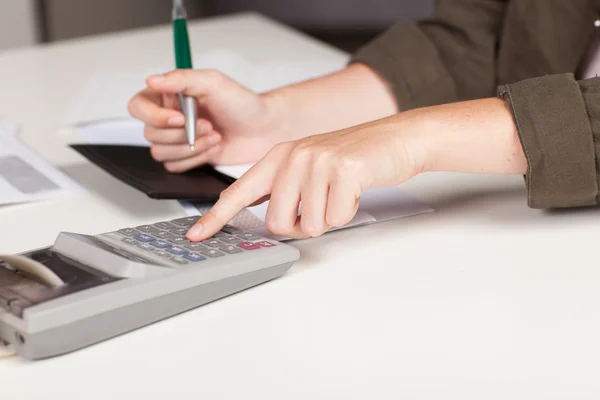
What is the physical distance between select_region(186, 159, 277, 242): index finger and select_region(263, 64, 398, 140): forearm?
247 mm

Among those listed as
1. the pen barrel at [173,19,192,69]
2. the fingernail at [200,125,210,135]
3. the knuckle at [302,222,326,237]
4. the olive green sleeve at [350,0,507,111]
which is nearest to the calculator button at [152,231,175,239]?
the knuckle at [302,222,326,237]

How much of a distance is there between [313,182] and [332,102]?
0.33 metres

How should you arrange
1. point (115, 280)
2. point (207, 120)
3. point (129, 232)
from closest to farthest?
point (115, 280) → point (129, 232) → point (207, 120)

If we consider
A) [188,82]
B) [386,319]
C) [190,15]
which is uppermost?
[188,82]

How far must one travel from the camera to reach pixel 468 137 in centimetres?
73

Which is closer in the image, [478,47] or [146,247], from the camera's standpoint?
[146,247]

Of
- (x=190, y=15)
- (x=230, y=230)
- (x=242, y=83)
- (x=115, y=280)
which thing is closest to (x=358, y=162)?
(x=230, y=230)

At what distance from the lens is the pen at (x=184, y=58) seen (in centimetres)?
84

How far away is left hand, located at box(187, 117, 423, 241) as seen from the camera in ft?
2.21

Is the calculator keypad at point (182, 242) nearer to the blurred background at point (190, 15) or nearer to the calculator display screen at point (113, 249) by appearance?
the calculator display screen at point (113, 249)

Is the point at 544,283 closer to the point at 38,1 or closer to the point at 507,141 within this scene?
the point at 507,141

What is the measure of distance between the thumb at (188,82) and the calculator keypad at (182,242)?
0.19 m

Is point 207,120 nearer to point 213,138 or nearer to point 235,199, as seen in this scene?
point 213,138

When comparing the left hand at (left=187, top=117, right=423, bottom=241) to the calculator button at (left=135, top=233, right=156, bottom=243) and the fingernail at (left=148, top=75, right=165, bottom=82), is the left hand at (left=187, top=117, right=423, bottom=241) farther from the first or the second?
the fingernail at (left=148, top=75, right=165, bottom=82)
